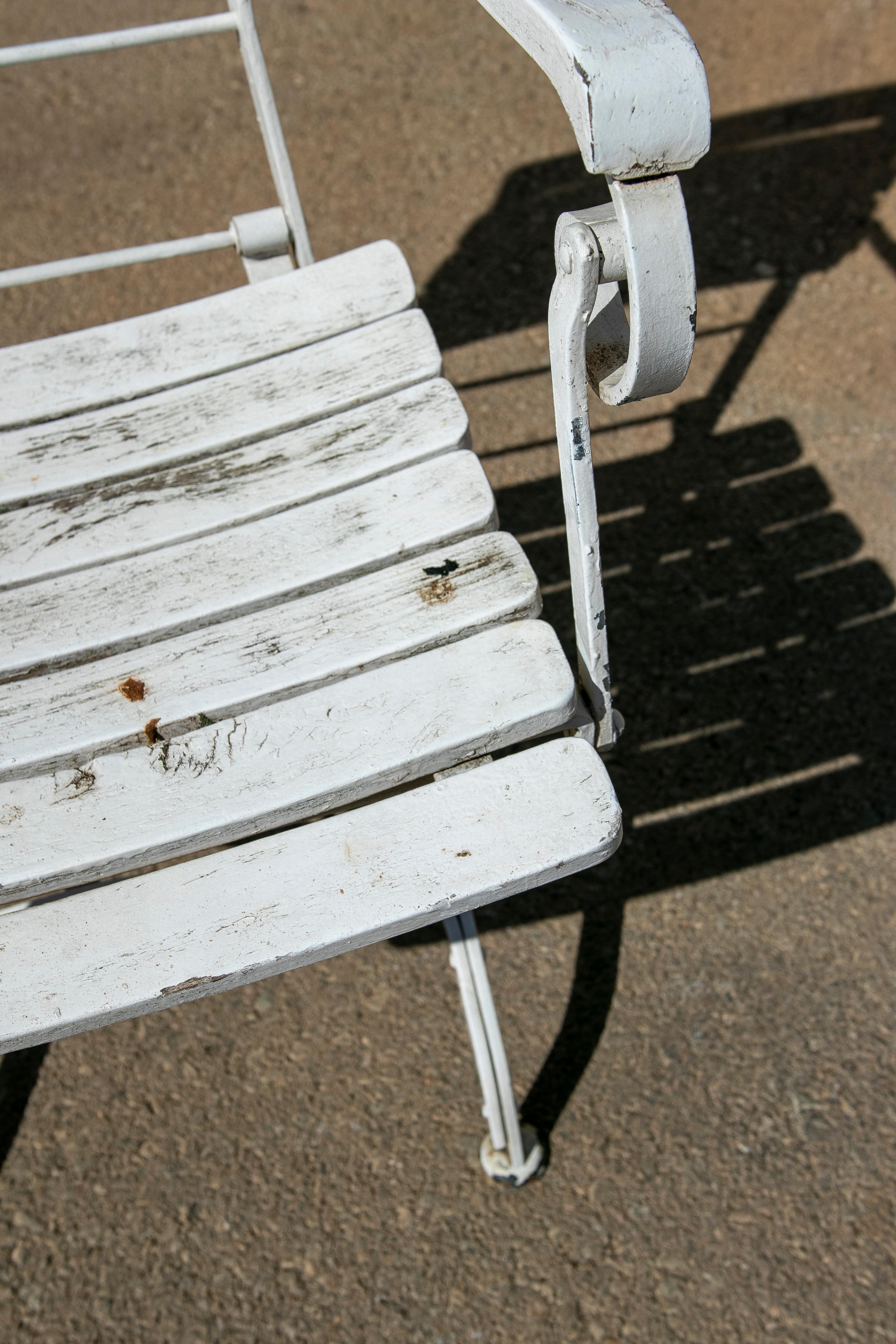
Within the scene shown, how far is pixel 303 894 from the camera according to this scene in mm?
996

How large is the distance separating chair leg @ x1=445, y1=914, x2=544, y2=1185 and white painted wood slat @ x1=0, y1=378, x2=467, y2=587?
56cm

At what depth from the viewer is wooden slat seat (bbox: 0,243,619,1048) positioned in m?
1.01

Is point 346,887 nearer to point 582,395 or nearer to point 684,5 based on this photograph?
point 582,395

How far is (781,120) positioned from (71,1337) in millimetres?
3153

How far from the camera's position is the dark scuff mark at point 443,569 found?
1209 mm

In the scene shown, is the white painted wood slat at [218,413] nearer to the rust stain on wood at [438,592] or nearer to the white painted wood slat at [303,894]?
the rust stain on wood at [438,592]

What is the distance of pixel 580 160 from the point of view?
293cm

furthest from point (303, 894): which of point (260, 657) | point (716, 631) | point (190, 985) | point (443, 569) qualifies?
point (716, 631)

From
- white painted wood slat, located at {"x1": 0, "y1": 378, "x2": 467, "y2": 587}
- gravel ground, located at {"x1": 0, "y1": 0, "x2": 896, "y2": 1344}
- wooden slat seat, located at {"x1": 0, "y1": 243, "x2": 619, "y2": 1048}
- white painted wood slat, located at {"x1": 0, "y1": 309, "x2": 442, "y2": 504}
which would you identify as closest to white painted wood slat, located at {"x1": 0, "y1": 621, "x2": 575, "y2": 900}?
wooden slat seat, located at {"x1": 0, "y1": 243, "x2": 619, "y2": 1048}

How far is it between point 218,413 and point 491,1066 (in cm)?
91

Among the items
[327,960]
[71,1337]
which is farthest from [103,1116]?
[327,960]

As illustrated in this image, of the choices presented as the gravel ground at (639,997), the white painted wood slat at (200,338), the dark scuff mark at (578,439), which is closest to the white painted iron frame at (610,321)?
the dark scuff mark at (578,439)

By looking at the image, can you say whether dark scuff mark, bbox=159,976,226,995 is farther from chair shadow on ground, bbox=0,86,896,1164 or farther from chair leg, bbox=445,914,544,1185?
chair shadow on ground, bbox=0,86,896,1164

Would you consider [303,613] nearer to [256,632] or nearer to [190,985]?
[256,632]
